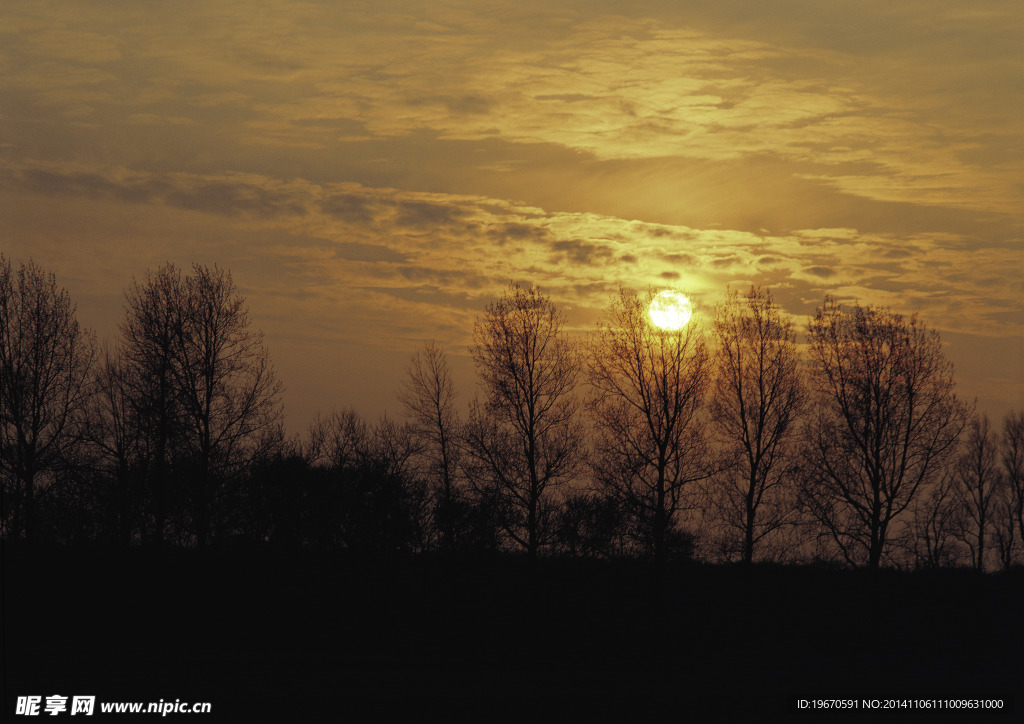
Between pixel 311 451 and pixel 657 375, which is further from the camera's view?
pixel 311 451

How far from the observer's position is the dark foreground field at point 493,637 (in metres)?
21.9

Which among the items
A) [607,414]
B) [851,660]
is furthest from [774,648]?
[607,414]

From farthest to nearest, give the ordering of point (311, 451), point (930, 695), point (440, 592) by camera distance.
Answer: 1. point (311, 451)
2. point (440, 592)
3. point (930, 695)

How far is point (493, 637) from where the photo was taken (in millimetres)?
34562

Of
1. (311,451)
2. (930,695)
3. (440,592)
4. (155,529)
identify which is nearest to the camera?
(930,695)

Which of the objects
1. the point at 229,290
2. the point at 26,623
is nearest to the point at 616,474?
the point at 229,290

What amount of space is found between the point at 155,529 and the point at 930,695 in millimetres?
32615

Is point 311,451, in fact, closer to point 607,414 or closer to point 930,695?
point 607,414

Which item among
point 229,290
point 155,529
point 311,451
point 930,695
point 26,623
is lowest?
point 930,695

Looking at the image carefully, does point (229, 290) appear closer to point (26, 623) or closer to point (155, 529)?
point (155, 529)

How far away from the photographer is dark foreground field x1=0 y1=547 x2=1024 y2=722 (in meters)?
21.9

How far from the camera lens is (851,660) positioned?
32.2m

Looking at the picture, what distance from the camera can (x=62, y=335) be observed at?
1609 inches

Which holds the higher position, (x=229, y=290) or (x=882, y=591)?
(x=229, y=290)
